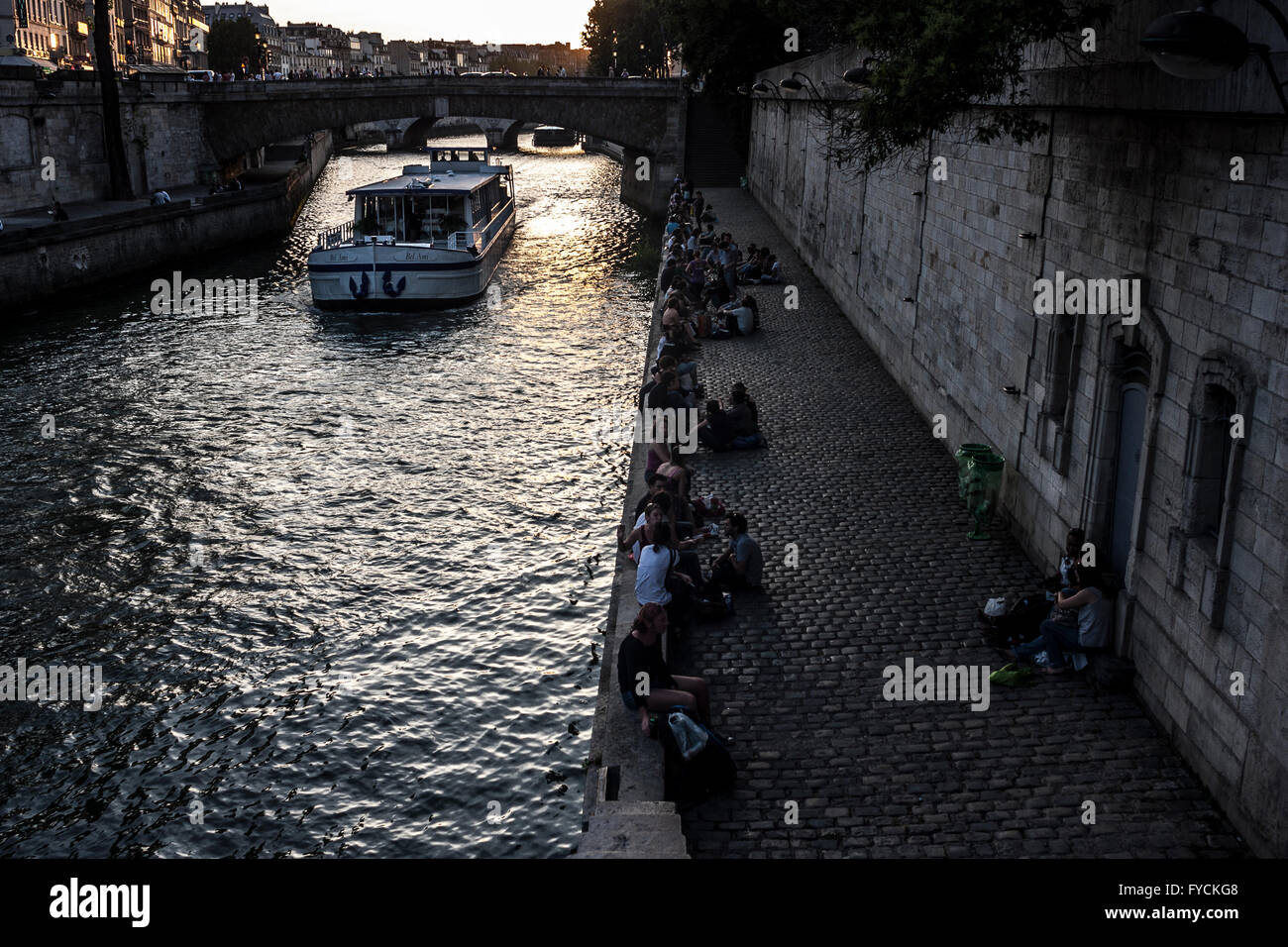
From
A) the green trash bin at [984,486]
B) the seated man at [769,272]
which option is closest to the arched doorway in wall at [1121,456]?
the green trash bin at [984,486]

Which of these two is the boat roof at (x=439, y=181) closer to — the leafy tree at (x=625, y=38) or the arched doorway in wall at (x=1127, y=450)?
the arched doorway in wall at (x=1127, y=450)

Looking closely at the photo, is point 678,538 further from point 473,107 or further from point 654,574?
point 473,107

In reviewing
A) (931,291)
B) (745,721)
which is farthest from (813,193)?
(745,721)

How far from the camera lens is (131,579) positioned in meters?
14.3

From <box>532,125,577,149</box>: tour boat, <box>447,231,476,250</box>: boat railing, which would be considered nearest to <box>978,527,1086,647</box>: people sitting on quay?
<box>447,231,476,250</box>: boat railing

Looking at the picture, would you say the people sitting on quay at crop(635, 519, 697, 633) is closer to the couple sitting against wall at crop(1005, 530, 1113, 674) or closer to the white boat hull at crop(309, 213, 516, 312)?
the couple sitting against wall at crop(1005, 530, 1113, 674)

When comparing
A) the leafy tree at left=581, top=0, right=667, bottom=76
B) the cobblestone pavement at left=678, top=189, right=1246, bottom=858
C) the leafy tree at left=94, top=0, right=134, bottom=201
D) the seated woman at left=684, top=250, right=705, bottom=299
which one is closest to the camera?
the cobblestone pavement at left=678, top=189, right=1246, bottom=858

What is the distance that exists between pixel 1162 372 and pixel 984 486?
414 centimetres

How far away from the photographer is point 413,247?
99.6 feet

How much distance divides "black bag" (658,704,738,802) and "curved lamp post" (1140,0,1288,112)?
512cm

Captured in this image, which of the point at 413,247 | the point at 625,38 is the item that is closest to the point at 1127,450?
the point at 413,247

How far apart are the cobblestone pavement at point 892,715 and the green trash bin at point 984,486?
0.24 metres

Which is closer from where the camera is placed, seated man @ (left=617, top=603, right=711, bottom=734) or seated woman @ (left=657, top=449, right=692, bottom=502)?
seated man @ (left=617, top=603, right=711, bottom=734)

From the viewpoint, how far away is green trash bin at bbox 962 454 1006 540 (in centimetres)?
1335
